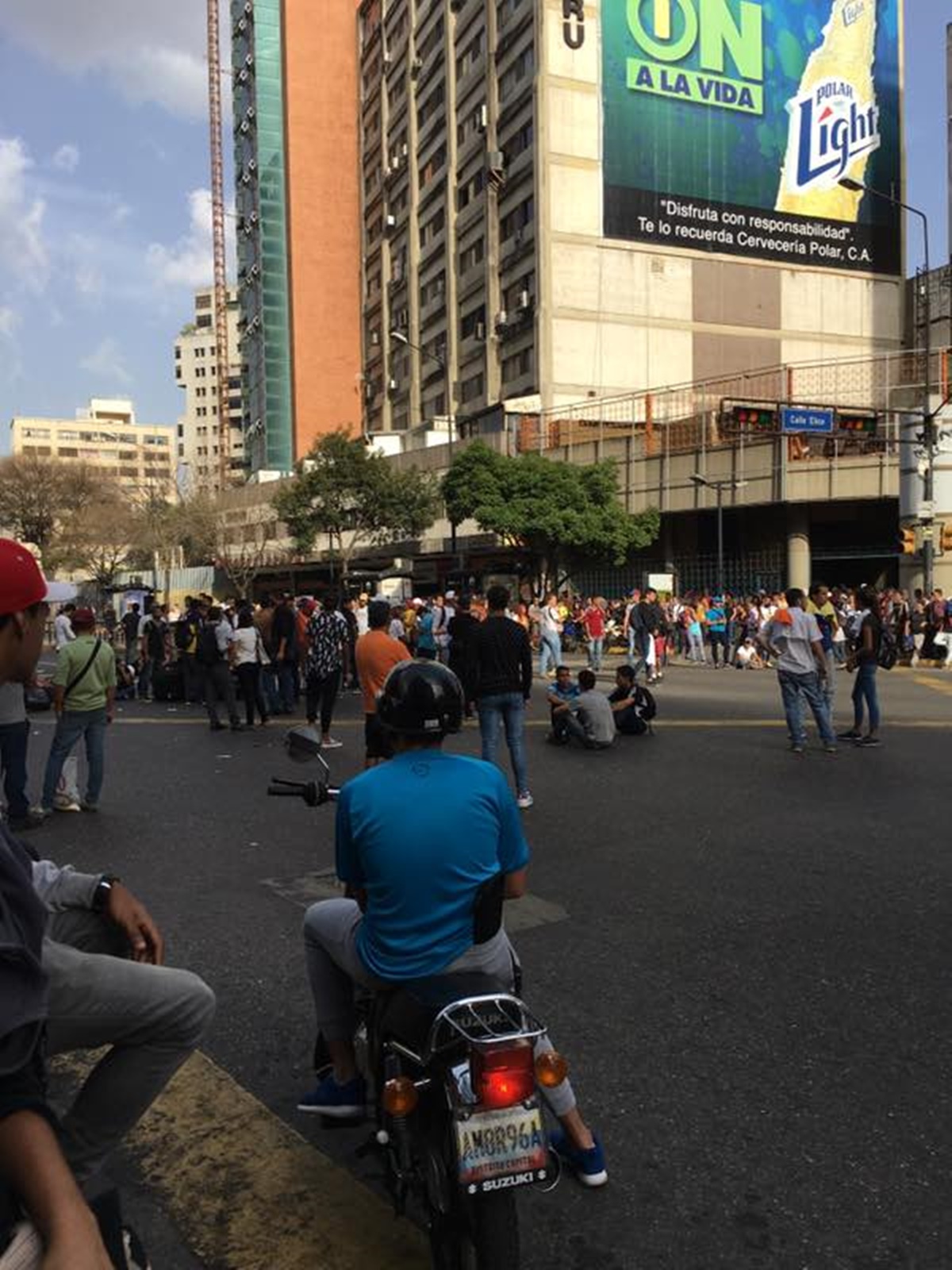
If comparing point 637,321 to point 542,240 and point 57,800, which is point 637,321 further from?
point 57,800

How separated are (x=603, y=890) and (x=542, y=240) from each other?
46.4 m

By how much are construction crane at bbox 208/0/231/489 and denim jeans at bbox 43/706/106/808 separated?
3957 inches

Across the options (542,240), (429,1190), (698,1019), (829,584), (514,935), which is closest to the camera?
(429,1190)

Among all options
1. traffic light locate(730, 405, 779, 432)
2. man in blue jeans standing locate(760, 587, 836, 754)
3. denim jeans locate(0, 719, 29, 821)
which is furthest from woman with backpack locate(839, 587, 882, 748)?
traffic light locate(730, 405, 779, 432)

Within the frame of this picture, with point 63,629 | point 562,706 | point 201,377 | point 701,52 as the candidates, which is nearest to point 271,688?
point 63,629

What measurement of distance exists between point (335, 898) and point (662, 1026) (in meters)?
1.72

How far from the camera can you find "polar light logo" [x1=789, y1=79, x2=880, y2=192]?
174ft

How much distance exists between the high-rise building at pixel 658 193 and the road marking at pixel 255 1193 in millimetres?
46144

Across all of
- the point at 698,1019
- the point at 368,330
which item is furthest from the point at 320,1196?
the point at 368,330

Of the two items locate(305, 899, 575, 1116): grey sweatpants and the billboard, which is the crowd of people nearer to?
locate(305, 899, 575, 1116): grey sweatpants

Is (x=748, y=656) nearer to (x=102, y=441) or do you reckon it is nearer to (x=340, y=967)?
(x=340, y=967)

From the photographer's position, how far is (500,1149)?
7.27ft

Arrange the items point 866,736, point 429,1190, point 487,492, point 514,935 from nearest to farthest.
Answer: point 429,1190
point 514,935
point 866,736
point 487,492

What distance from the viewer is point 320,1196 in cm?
281
